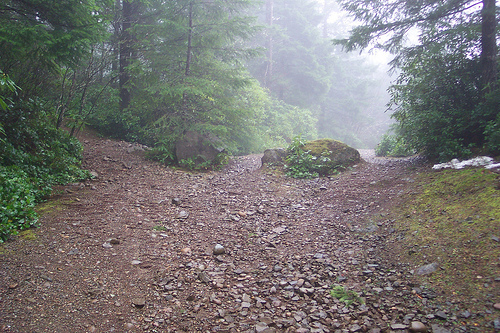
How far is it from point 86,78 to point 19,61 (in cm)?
178

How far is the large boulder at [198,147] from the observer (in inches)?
333

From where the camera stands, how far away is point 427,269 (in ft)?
10.5

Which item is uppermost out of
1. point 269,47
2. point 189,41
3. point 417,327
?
point 269,47

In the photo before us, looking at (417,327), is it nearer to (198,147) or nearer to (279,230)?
(279,230)

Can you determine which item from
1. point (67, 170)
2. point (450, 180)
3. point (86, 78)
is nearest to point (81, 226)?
point (67, 170)

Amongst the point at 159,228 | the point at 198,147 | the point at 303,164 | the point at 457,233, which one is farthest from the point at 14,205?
the point at 303,164

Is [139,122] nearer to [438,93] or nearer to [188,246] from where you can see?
[188,246]

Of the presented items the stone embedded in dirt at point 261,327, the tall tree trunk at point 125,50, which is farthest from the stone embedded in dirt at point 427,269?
the tall tree trunk at point 125,50

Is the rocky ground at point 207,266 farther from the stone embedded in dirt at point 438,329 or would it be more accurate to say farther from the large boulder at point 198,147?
the large boulder at point 198,147

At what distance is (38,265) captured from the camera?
3129 mm

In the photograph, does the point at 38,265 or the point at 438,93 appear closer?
the point at 38,265

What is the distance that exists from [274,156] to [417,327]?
695 centimetres

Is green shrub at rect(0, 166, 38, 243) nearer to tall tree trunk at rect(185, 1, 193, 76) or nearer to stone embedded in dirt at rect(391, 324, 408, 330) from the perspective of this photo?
stone embedded in dirt at rect(391, 324, 408, 330)

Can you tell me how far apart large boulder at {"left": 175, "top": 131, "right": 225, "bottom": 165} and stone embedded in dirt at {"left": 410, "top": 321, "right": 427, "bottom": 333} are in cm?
687
